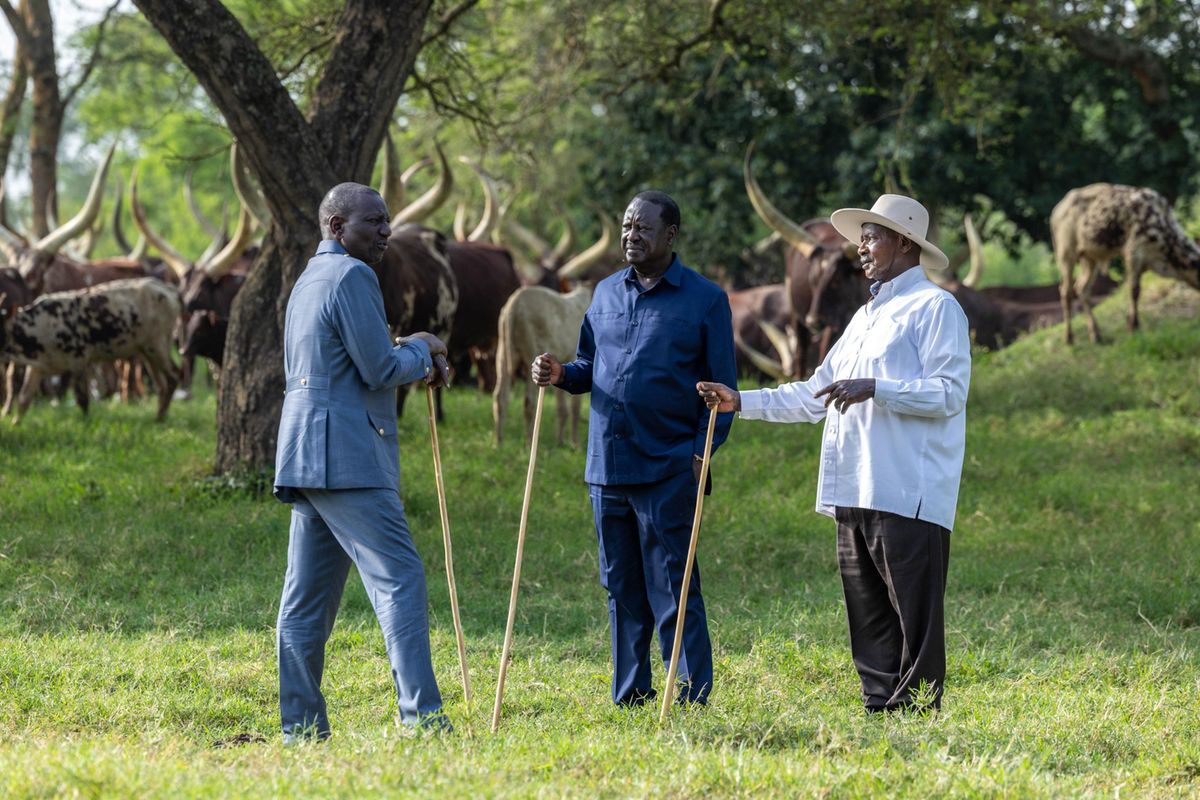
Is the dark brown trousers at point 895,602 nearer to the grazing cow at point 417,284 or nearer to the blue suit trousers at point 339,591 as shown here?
the blue suit trousers at point 339,591

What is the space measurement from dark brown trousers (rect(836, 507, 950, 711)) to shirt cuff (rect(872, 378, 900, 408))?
1.51 ft

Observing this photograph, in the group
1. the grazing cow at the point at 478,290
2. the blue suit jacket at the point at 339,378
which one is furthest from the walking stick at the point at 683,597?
the grazing cow at the point at 478,290

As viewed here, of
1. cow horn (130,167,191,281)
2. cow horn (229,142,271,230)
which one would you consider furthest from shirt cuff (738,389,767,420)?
cow horn (130,167,191,281)

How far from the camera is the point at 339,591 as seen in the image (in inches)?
217

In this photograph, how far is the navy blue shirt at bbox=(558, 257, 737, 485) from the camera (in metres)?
5.80

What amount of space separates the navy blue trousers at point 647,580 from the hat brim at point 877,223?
1.20 m

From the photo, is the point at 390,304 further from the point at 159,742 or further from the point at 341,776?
the point at 341,776

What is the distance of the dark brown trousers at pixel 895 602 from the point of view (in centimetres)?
564

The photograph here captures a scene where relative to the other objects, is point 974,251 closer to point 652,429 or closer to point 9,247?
point 9,247

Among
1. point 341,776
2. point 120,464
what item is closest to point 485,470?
point 120,464

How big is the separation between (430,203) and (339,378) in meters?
8.05

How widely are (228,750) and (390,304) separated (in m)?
7.16

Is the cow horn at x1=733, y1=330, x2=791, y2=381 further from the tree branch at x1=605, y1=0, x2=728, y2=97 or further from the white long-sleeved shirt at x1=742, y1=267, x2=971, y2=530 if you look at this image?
the white long-sleeved shirt at x1=742, y1=267, x2=971, y2=530

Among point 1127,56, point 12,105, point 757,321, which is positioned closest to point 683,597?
point 1127,56
